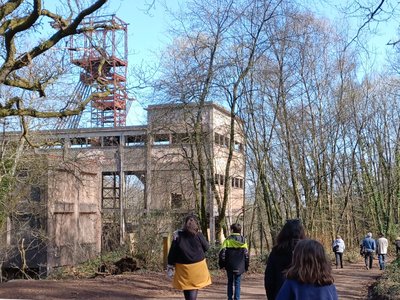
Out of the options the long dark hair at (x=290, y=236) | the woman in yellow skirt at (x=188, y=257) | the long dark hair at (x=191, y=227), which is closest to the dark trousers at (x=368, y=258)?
the woman in yellow skirt at (x=188, y=257)

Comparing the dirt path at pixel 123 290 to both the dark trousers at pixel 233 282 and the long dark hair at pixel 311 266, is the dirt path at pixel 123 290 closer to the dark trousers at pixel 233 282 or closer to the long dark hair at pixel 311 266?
the dark trousers at pixel 233 282

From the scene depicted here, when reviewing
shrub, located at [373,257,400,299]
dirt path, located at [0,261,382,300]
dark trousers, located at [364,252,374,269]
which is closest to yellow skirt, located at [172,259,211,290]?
dirt path, located at [0,261,382,300]

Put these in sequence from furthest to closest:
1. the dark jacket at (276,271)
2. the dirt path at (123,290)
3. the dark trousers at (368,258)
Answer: the dark trousers at (368,258) < the dirt path at (123,290) < the dark jacket at (276,271)

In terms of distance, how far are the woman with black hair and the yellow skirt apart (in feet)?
8.85

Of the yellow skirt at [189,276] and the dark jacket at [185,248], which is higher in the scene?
the dark jacket at [185,248]

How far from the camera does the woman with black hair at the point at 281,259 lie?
6059 millimetres

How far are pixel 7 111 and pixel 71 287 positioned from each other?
4.36 meters

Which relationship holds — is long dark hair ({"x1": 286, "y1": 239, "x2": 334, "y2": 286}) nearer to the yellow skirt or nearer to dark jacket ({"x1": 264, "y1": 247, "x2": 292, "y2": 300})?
dark jacket ({"x1": 264, "y1": 247, "x2": 292, "y2": 300})

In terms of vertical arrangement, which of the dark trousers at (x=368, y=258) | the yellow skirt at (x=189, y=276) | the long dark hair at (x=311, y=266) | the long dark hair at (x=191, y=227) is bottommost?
the dark trousers at (x=368, y=258)

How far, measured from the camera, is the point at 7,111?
11.5m

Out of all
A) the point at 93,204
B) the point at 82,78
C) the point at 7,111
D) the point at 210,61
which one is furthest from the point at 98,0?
the point at 93,204

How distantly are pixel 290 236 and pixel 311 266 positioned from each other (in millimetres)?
1973

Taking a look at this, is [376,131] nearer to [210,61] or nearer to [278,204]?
[278,204]

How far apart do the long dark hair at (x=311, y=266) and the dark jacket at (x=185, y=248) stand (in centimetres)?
449
